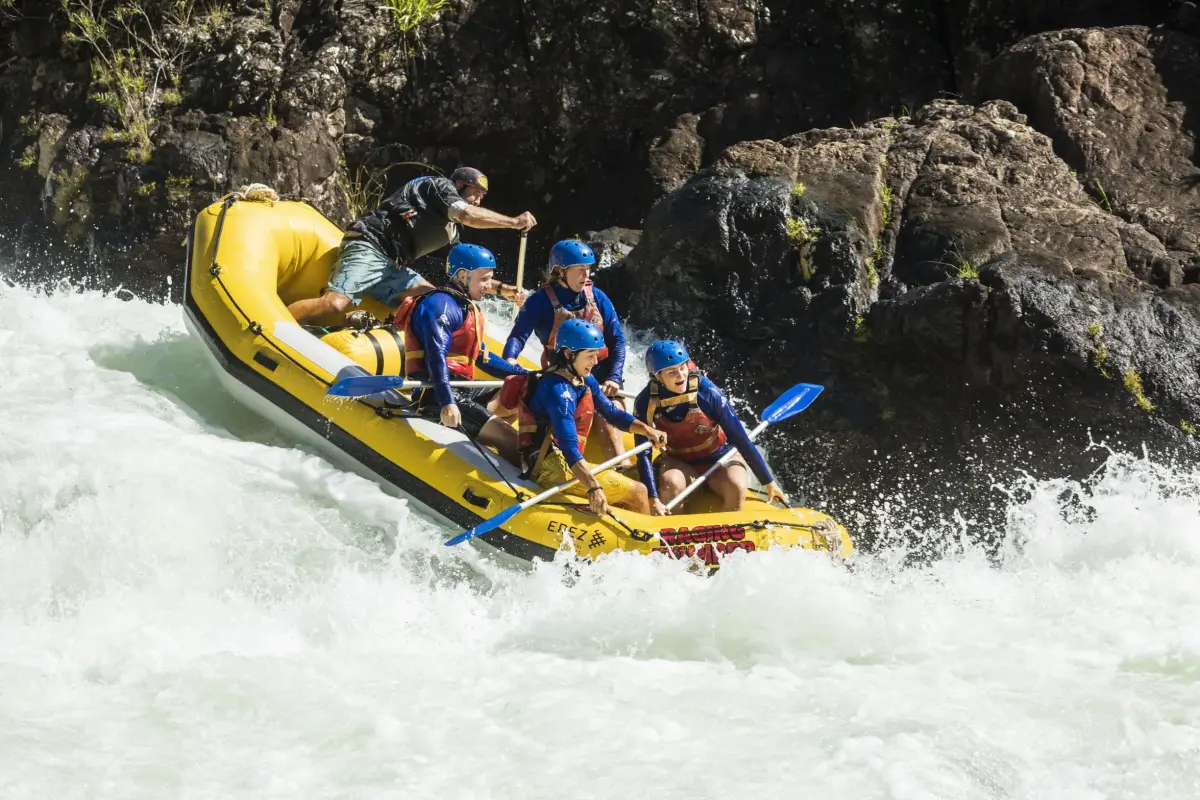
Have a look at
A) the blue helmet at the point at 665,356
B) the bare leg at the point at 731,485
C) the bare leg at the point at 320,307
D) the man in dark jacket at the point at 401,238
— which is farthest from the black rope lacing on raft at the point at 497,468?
the bare leg at the point at 320,307

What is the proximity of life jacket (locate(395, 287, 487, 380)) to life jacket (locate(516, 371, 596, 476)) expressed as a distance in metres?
0.59

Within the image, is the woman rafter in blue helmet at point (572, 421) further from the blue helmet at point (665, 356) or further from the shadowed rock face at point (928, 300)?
the shadowed rock face at point (928, 300)

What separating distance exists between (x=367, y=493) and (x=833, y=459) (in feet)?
9.14

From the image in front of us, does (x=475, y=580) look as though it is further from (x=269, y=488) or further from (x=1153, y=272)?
(x=1153, y=272)

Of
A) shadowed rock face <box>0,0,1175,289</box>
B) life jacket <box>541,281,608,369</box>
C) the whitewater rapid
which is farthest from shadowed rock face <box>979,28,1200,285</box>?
life jacket <box>541,281,608,369</box>

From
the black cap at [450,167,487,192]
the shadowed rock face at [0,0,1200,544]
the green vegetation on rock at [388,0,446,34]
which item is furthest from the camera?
the green vegetation on rock at [388,0,446,34]

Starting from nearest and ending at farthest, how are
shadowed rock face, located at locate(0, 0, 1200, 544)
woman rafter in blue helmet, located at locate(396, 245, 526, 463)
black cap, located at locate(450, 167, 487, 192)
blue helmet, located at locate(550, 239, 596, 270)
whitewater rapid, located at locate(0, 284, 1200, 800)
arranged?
1. whitewater rapid, located at locate(0, 284, 1200, 800)
2. woman rafter in blue helmet, located at locate(396, 245, 526, 463)
3. blue helmet, located at locate(550, 239, 596, 270)
4. shadowed rock face, located at locate(0, 0, 1200, 544)
5. black cap, located at locate(450, 167, 487, 192)

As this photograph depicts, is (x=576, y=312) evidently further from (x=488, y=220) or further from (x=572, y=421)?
(x=572, y=421)

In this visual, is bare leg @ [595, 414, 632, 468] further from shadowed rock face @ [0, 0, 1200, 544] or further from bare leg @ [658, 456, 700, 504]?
shadowed rock face @ [0, 0, 1200, 544]

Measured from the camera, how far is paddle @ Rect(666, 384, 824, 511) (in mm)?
5949

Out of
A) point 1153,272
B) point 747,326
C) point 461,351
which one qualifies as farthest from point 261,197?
point 1153,272

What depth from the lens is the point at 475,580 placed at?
562 centimetres

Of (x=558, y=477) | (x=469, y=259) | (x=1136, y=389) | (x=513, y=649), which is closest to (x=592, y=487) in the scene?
(x=558, y=477)

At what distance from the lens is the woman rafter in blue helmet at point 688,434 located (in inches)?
233
